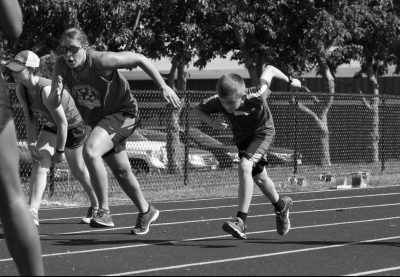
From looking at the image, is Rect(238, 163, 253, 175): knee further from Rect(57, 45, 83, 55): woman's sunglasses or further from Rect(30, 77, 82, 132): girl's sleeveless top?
Rect(30, 77, 82, 132): girl's sleeveless top

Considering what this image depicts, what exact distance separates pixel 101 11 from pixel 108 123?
8.74m

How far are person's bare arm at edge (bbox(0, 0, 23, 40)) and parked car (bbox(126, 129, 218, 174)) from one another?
12.4 meters

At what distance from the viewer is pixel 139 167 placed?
1675cm

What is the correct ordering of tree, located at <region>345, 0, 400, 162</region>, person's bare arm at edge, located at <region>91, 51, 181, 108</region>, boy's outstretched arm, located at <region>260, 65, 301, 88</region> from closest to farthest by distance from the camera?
person's bare arm at edge, located at <region>91, 51, 181, 108</region> → boy's outstretched arm, located at <region>260, 65, 301, 88</region> → tree, located at <region>345, 0, 400, 162</region>

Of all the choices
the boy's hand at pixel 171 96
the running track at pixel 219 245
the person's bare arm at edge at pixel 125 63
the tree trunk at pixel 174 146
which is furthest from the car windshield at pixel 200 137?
the boy's hand at pixel 171 96

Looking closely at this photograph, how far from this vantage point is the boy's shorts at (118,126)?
872 cm

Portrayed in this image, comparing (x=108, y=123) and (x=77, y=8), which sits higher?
(x=77, y=8)

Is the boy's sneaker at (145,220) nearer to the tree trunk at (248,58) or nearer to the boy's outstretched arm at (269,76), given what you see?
the boy's outstretched arm at (269,76)

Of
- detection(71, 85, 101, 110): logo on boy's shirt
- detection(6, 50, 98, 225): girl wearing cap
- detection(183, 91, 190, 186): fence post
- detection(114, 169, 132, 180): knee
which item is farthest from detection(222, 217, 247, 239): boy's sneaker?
detection(183, 91, 190, 186): fence post

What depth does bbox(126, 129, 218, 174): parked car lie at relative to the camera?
1691 centimetres

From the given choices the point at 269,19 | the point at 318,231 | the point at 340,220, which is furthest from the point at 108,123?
the point at 269,19

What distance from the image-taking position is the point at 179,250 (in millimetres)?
8133

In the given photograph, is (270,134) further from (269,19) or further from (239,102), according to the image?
(269,19)

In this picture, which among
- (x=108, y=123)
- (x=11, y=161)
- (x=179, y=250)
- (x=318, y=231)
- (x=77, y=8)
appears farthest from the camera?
(x=77, y=8)
